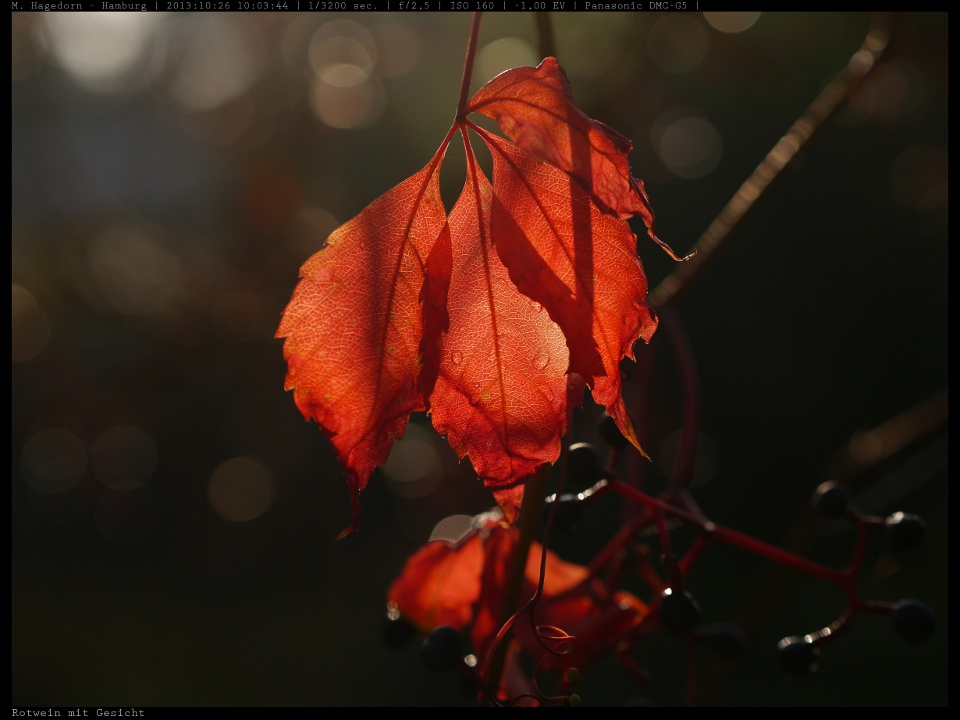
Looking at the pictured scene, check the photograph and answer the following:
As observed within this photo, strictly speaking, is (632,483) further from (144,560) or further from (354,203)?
(144,560)

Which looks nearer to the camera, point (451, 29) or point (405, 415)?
point (405, 415)

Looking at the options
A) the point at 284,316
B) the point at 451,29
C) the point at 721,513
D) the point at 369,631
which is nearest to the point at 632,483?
the point at 284,316

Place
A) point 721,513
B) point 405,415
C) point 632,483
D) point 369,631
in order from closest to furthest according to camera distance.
→ point 405,415, point 632,483, point 369,631, point 721,513

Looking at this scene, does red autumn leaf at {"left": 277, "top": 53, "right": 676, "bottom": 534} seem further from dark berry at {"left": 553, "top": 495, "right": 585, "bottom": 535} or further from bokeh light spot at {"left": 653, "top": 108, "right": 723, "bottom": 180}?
bokeh light spot at {"left": 653, "top": 108, "right": 723, "bottom": 180}

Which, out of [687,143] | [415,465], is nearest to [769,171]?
[415,465]

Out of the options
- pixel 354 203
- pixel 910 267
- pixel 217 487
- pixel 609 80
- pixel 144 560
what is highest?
pixel 609 80

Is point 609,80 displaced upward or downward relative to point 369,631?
upward

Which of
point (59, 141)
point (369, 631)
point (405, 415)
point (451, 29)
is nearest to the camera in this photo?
point (405, 415)

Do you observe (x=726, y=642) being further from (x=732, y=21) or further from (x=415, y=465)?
(x=415, y=465)
